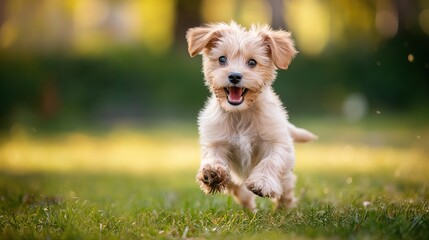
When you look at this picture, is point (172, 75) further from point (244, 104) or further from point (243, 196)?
point (244, 104)

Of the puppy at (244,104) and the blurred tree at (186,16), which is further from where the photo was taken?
the blurred tree at (186,16)

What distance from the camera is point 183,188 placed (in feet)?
27.3

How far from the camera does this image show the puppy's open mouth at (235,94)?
17.7ft

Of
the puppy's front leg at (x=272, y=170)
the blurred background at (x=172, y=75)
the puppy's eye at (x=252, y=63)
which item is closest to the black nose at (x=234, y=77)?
the puppy's eye at (x=252, y=63)

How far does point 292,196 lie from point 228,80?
4.75 feet

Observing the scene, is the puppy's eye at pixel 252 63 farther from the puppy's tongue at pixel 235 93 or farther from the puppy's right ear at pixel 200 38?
the puppy's right ear at pixel 200 38

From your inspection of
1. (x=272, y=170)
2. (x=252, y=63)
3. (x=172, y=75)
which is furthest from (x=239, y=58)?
(x=172, y=75)

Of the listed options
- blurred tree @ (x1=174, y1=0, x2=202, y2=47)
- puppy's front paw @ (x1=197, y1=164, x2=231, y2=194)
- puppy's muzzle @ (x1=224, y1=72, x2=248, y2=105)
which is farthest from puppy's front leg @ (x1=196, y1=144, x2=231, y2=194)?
blurred tree @ (x1=174, y1=0, x2=202, y2=47)

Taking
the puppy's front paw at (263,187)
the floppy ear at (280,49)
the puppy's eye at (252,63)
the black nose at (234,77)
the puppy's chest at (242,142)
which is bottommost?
the puppy's front paw at (263,187)

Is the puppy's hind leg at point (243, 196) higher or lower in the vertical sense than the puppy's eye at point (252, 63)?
lower

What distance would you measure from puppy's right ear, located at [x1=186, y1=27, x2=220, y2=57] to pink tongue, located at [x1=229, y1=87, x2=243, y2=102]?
52 centimetres

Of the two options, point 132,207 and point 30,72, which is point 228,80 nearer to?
point 132,207

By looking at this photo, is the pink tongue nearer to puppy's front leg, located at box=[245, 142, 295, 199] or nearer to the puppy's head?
the puppy's head

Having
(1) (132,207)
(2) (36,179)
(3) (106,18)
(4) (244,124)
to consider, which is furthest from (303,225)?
(3) (106,18)
